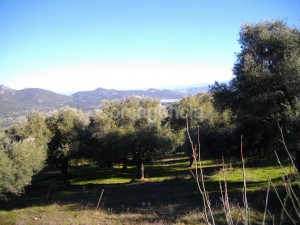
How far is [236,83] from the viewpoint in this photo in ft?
72.9

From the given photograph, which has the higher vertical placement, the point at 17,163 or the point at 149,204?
the point at 17,163

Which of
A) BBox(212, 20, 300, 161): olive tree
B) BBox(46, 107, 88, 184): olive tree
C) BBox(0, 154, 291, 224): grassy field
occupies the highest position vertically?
BBox(212, 20, 300, 161): olive tree

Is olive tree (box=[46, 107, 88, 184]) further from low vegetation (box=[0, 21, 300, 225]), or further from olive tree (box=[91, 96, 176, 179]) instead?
olive tree (box=[91, 96, 176, 179])

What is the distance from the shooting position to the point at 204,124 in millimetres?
39781

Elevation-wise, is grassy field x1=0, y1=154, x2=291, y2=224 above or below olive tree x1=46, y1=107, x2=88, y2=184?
below

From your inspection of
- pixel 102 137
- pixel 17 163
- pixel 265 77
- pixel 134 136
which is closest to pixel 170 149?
pixel 134 136

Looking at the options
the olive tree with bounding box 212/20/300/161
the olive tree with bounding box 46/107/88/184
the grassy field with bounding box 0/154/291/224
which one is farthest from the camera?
the olive tree with bounding box 46/107/88/184

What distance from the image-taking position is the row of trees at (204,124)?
20925 millimetres

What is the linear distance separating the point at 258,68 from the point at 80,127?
28875 mm

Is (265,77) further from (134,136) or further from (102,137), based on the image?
(102,137)

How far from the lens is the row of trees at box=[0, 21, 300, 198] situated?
20925mm

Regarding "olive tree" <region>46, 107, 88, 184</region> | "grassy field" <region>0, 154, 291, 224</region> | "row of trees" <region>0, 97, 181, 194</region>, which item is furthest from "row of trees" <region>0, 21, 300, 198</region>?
"grassy field" <region>0, 154, 291, 224</region>

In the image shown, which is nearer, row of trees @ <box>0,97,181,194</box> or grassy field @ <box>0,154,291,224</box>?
grassy field @ <box>0,154,291,224</box>

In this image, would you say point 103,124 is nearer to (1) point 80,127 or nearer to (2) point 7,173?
(1) point 80,127
